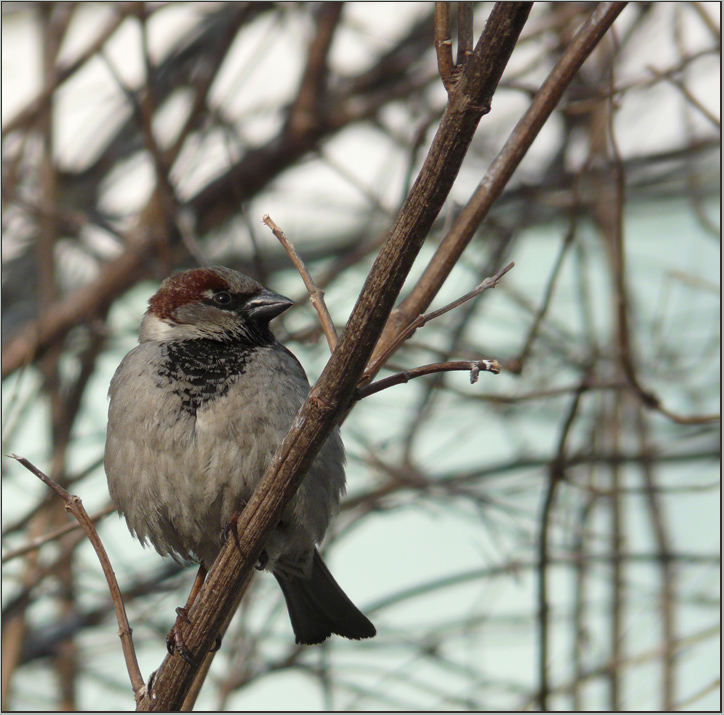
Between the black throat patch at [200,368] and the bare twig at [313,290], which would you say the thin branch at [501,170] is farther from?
the black throat patch at [200,368]

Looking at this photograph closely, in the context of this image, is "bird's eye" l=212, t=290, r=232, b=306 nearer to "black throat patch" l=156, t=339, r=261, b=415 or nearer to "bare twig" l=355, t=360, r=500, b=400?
"black throat patch" l=156, t=339, r=261, b=415

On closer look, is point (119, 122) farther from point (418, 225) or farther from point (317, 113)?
point (418, 225)

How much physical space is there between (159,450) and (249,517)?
2.23ft

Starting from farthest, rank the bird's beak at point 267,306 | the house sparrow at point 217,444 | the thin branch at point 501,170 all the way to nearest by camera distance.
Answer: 1. the bird's beak at point 267,306
2. the house sparrow at point 217,444
3. the thin branch at point 501,170

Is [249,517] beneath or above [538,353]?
beneath

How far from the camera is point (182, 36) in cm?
548

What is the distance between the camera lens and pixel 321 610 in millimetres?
3227

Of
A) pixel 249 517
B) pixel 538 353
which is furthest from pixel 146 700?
pixel 538 353

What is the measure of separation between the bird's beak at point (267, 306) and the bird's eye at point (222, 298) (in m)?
0.09

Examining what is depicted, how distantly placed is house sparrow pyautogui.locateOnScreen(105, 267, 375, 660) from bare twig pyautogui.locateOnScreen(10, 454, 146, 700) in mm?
128

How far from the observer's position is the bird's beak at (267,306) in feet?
10.4

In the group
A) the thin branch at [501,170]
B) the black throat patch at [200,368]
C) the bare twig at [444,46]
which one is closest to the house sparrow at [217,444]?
the black throat patch at [200,368]

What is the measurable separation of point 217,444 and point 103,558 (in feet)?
1.89

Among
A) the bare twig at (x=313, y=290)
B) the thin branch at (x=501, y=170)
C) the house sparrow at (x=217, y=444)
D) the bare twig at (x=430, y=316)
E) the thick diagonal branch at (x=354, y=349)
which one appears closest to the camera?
the thick diagonal branch at (x=354, y=349)
